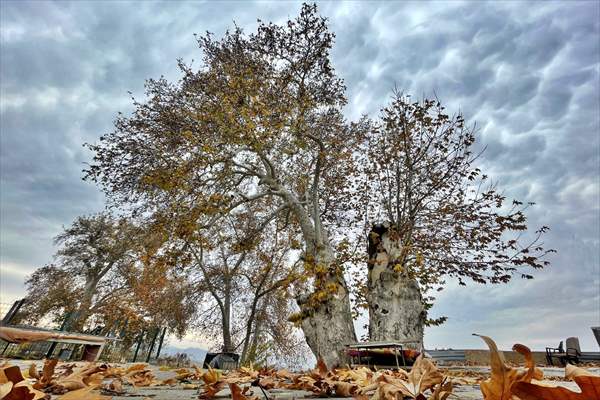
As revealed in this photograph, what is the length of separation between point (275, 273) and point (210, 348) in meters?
6.49

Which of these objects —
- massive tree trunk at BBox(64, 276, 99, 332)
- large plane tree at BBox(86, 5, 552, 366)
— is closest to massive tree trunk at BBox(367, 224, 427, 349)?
large plane tree at BBox(86, 5, 552, 366)

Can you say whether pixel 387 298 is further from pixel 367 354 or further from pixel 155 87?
Result: pixel 155 87

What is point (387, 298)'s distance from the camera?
279 inches

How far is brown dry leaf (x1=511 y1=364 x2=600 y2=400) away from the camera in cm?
64

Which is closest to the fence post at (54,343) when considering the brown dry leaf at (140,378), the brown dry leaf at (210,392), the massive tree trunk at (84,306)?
the massive tree trunk at (84,306)

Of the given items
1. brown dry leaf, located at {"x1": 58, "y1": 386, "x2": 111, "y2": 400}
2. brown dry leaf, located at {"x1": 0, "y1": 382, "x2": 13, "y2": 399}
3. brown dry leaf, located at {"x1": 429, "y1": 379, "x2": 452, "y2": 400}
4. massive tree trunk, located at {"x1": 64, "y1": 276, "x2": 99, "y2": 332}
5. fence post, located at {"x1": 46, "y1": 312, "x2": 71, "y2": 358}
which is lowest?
brown dry leaf, located at {"x1": 58, "y1": 386, "x2": 111, "y2": 400}

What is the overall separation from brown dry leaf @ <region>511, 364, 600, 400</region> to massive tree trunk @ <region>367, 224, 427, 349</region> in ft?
21.0

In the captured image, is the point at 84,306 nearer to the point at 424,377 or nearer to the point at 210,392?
the point at 210,392

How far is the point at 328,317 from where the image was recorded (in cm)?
704

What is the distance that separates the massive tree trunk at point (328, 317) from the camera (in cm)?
670

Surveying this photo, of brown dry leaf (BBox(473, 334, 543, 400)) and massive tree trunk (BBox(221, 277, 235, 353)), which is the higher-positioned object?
massive tree trunk (BBox(221, 277, 235, 353))

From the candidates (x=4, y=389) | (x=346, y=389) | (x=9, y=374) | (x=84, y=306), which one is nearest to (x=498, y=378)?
(x=346, y=389)

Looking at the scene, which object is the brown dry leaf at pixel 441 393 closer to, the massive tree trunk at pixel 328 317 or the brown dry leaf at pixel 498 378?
the brown dry leaf at pixel 498 378

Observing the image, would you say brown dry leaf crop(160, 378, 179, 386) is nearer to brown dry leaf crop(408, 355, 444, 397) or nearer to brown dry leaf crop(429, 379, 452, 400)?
brown dry leaf crop(408, 355, 444, 397)
